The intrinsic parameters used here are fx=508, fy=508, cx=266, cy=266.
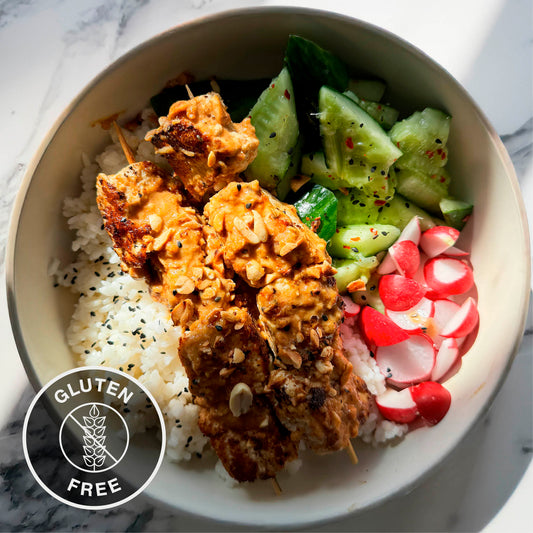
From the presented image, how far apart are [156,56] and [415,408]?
2.16m

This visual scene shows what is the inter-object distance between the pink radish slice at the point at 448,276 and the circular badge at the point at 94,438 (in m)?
1.57

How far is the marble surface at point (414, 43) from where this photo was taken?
2.77m

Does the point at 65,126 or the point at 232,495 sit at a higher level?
the point at 65,126

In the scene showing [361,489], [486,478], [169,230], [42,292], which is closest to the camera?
[169,230]

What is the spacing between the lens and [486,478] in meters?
2.76

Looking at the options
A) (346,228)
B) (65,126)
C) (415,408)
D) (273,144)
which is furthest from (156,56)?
(415,408)

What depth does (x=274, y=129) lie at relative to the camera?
2.49 m

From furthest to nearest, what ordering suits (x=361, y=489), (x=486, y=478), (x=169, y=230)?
1. (x=486, y=478)
2. (x=361, y=489)
3. (x=169, y=230)

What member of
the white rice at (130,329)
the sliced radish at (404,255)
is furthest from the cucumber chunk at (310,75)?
the white rice at (130,329)

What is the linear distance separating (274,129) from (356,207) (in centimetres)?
61

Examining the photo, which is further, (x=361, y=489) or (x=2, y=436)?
(x=2, y=436)

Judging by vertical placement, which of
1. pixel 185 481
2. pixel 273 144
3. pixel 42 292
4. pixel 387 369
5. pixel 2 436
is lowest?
pixel 2 436

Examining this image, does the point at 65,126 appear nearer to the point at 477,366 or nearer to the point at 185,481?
the point at 185,481

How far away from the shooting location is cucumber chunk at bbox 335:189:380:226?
269cm
